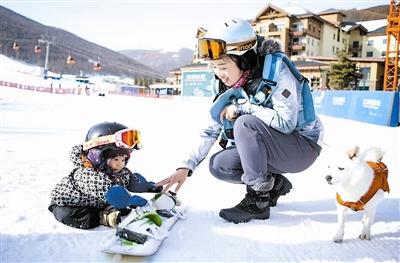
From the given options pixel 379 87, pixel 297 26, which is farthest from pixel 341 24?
pixel 379 87

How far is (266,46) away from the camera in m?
2.38

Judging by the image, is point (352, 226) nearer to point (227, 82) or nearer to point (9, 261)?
point (227, 82)

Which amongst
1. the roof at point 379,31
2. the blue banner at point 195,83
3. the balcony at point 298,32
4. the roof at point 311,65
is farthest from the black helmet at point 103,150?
the roof at point 379,31

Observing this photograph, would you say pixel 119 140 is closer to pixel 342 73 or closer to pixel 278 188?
pixel 278 188

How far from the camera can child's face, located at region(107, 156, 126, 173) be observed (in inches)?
98.3

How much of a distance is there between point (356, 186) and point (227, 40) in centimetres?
119

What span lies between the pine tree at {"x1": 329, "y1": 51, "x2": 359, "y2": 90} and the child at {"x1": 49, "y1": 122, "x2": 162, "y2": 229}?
104 feet

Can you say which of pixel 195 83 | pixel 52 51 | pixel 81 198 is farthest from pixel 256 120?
pixel 52 51

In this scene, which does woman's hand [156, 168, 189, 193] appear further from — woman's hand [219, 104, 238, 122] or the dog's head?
Answer: the dog's head

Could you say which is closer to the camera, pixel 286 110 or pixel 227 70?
pixel 286 110

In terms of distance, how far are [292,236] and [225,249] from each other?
484 millimetres

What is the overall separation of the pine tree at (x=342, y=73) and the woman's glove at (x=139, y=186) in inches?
1243

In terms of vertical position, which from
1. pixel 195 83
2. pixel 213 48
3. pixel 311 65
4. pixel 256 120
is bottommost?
pixel 256 120

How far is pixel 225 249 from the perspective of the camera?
6.68 ft
